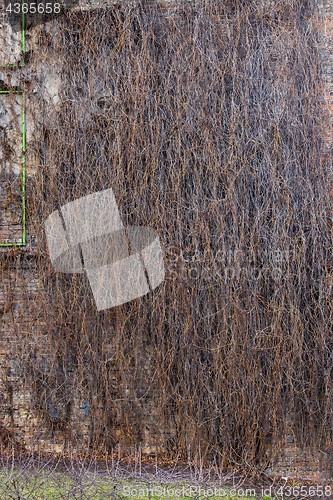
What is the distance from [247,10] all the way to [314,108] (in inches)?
38.4

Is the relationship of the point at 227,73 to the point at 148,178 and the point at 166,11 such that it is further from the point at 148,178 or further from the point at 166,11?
the point at 148,178

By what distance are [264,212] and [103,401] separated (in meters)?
1.99

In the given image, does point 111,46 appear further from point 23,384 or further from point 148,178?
point 23,384

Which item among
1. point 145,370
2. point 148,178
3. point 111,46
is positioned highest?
point 111,46

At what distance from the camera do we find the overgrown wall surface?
3.01 meters

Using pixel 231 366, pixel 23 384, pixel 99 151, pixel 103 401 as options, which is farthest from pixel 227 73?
pixel 23 384

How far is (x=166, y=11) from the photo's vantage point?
10.6 feet

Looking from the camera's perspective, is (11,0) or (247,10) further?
(11,0)

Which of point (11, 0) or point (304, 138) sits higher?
point (11, 0)

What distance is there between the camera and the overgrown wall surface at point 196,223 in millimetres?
3006

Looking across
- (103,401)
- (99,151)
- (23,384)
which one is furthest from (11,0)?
(103,401)

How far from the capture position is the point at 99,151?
3.16 metres

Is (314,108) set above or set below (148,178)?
above

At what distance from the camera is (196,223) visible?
308 cm
